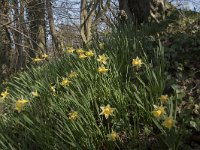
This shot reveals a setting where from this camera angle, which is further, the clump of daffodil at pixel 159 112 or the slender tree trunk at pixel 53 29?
the slender tree trunk at pixel 53 29

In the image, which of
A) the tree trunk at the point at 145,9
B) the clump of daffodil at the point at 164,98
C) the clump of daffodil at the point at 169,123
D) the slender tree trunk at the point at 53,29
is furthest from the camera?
the slender tree trunk at the point at 53,29

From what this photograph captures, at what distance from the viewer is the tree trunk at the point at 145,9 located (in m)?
5.21

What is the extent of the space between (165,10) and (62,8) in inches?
290

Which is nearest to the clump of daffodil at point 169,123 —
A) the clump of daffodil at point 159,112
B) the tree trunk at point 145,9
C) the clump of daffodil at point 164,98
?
the clump of daffodil at point 159,112

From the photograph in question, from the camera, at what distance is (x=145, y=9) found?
527 cm

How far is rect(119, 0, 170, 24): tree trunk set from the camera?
5.21 metres

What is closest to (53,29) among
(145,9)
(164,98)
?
(145,9)

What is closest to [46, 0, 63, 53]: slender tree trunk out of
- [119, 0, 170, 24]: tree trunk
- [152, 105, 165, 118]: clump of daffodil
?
[119, 0, 170, 24]: tree trunk

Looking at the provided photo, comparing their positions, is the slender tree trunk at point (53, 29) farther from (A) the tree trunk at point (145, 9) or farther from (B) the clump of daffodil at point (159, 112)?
→ (B) the clump of daffodil at point (159, 112)

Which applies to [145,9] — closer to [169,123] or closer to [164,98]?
[164,98]

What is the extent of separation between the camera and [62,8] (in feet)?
40.4

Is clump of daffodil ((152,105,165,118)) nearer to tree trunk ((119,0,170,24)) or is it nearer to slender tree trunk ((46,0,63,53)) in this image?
tree trunk ((119,0,170,24))

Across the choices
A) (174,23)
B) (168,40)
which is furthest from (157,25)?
(168,40)

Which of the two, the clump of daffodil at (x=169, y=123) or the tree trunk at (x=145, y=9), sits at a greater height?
the tree trunk at (x=145, y=9)
